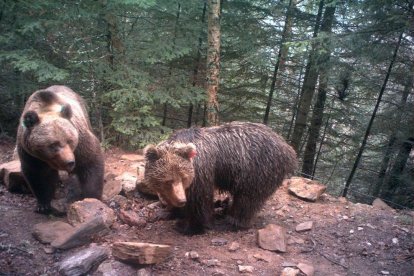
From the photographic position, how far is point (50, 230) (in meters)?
3.72

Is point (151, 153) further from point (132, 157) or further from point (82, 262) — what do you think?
point (132, 157)

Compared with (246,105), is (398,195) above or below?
below

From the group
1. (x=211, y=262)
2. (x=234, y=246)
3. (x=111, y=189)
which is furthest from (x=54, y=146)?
(x=234, y=246)

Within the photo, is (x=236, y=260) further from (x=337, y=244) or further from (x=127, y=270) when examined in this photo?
(x=337, y=244)

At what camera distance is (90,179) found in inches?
178

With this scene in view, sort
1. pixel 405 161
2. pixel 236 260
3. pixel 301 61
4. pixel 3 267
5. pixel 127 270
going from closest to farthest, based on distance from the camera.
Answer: pixel 3 267
pixel 127 270
pixel 236 260
pixel 405 161
pixel 301 61

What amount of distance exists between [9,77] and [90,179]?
4.77 metres

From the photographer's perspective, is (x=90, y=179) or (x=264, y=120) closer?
(x=90, y=179)

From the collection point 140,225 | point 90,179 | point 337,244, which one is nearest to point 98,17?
point 90,179

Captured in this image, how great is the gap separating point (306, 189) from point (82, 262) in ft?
13.4

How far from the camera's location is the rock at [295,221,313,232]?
4.76 meters

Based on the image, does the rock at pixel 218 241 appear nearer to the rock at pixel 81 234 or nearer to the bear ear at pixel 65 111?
the rock at pixel 81 234

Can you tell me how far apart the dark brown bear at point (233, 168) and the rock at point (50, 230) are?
1.03m

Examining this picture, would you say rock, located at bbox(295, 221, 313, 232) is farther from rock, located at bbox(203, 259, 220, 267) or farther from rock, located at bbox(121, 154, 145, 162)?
rock, located at bbox(121, 154, 145, 162)
